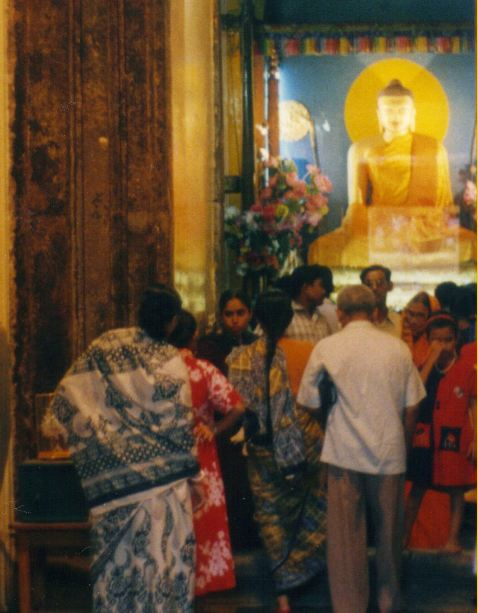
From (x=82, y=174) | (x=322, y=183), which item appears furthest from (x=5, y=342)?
(x=322, y=183)

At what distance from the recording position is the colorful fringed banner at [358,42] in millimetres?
11211

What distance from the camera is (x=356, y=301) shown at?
552 centimetres

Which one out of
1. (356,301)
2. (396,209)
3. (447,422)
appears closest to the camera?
(356,301)

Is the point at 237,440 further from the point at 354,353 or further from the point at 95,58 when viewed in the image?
the point at 95,58

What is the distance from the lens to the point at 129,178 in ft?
20.7

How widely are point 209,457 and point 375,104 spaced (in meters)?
6.93

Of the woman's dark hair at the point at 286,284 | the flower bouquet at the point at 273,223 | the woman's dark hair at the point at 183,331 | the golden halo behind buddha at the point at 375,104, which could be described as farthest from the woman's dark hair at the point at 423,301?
the golden halo behind buddha at the point at 375,104

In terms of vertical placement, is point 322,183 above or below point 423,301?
above

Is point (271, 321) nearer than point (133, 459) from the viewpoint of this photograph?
No

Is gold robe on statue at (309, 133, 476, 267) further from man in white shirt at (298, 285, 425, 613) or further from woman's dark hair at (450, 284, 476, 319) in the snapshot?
man in white shirt at (298, 285, 425, 613)

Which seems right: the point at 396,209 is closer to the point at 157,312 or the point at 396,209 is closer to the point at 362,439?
the point at 362,439

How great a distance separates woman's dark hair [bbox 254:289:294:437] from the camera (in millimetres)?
5789

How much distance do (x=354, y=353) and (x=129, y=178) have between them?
5.59 ft

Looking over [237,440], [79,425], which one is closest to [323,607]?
[237,440]
